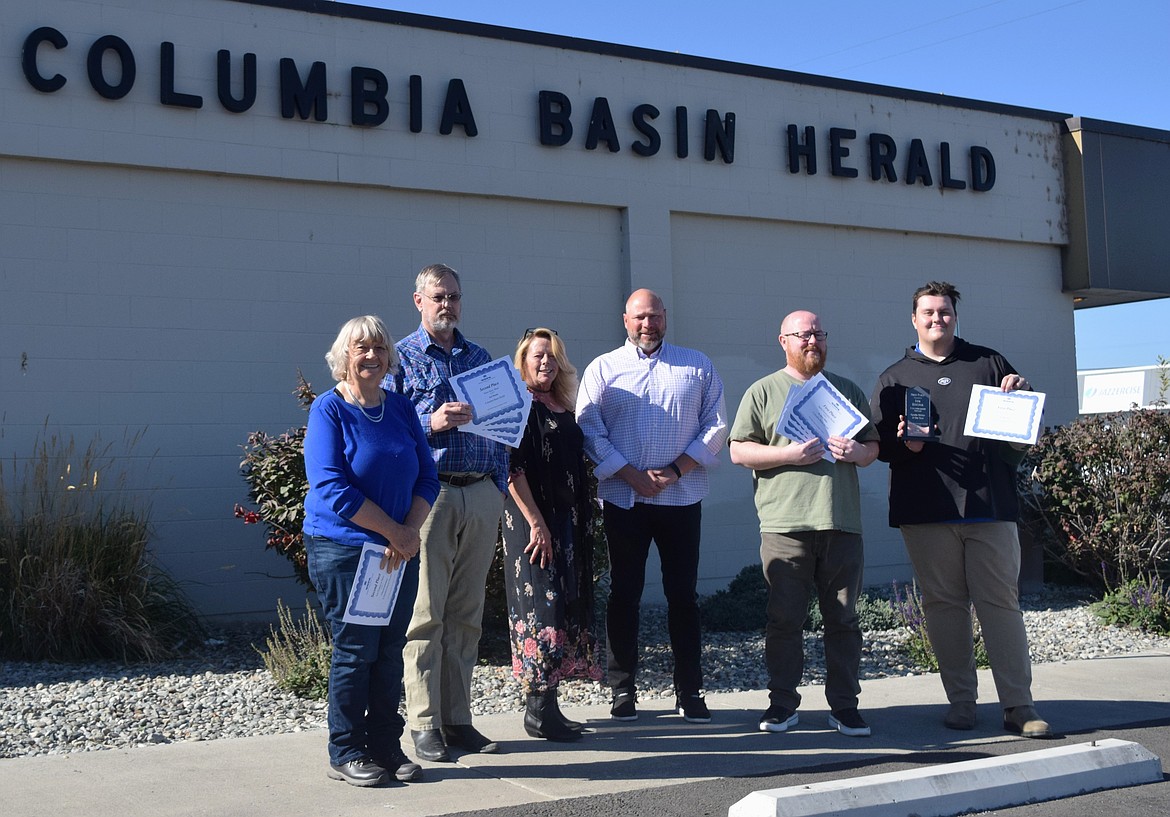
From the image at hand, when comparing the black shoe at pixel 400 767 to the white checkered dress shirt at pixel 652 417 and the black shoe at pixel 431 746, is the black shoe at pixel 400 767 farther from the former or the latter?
the white checkered dress shirt at pixel 652 417

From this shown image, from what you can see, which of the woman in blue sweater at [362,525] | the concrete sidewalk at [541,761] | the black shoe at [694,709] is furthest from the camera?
the black shoe at [694,709]

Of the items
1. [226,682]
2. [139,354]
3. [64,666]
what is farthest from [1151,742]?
[139,354]

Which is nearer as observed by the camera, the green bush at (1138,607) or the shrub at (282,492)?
the shrub at (282,492)

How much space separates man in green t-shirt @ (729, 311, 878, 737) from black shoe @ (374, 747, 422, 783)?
1.90 metres

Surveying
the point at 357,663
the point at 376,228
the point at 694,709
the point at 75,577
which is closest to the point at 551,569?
the point at 694,709

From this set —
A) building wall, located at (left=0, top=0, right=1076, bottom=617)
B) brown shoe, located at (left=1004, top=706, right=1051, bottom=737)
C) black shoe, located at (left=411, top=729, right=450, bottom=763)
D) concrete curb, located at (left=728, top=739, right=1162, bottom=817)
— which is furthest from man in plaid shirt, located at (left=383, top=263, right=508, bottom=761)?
building wall, located at (left=0, top=0, right=1076, bottom=617)

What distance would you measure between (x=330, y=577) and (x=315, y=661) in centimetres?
237

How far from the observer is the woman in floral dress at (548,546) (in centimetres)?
602

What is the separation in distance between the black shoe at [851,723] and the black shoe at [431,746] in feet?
6.55

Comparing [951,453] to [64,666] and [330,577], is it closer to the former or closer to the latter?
[330,577]

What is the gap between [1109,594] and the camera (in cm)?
1055

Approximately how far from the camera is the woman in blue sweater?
16.6ft

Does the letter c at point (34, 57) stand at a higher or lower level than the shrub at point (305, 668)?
higher

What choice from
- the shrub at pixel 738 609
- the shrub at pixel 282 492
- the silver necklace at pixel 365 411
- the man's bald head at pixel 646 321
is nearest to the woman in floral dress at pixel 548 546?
the man's bald head at pixel 646 321
